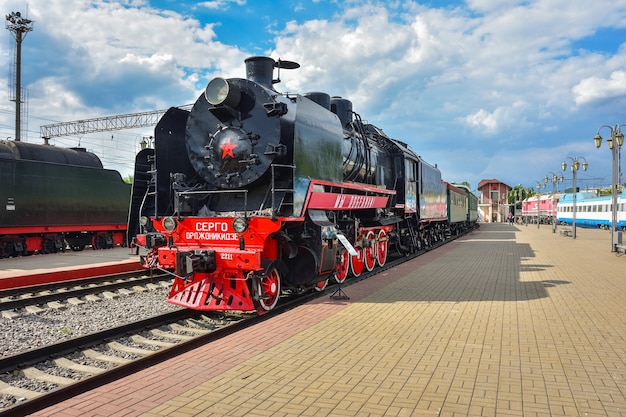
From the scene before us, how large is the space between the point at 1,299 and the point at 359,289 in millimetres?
6582

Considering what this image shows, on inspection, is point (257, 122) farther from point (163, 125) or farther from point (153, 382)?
point (153, 382)

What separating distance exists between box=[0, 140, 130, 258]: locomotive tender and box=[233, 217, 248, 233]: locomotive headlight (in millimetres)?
12201

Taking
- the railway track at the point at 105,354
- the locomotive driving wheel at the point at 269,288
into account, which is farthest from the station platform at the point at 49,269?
the locomotive driving wheel at the point at 269,288

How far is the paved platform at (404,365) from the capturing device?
3.71 metres

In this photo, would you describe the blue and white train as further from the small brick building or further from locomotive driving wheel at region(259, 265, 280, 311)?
locomotive driving wheel at region(259, 265, 280, 311)

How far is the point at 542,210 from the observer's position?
210ft

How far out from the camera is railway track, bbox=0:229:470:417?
431cm

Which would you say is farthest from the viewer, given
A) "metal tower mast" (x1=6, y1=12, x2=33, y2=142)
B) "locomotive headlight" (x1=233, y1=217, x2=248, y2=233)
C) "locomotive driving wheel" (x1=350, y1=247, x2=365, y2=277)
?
"metal tower mast" (x1=6, y1=12, x2=33, y2=142)

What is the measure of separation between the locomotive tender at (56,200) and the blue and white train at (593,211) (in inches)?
1283

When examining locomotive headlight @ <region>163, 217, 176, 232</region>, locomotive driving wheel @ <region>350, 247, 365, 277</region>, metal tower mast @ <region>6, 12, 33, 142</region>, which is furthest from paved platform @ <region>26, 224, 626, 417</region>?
metal tower mast @ <region>6, 12, 33, 142</region>

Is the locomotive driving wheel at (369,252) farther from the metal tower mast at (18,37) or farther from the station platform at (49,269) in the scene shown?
the metal tower mast at (18,37)

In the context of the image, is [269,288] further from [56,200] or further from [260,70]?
[56,200]

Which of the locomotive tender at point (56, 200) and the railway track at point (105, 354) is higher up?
the locomotive tender at point (56, 200)

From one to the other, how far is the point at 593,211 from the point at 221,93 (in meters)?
46.4
